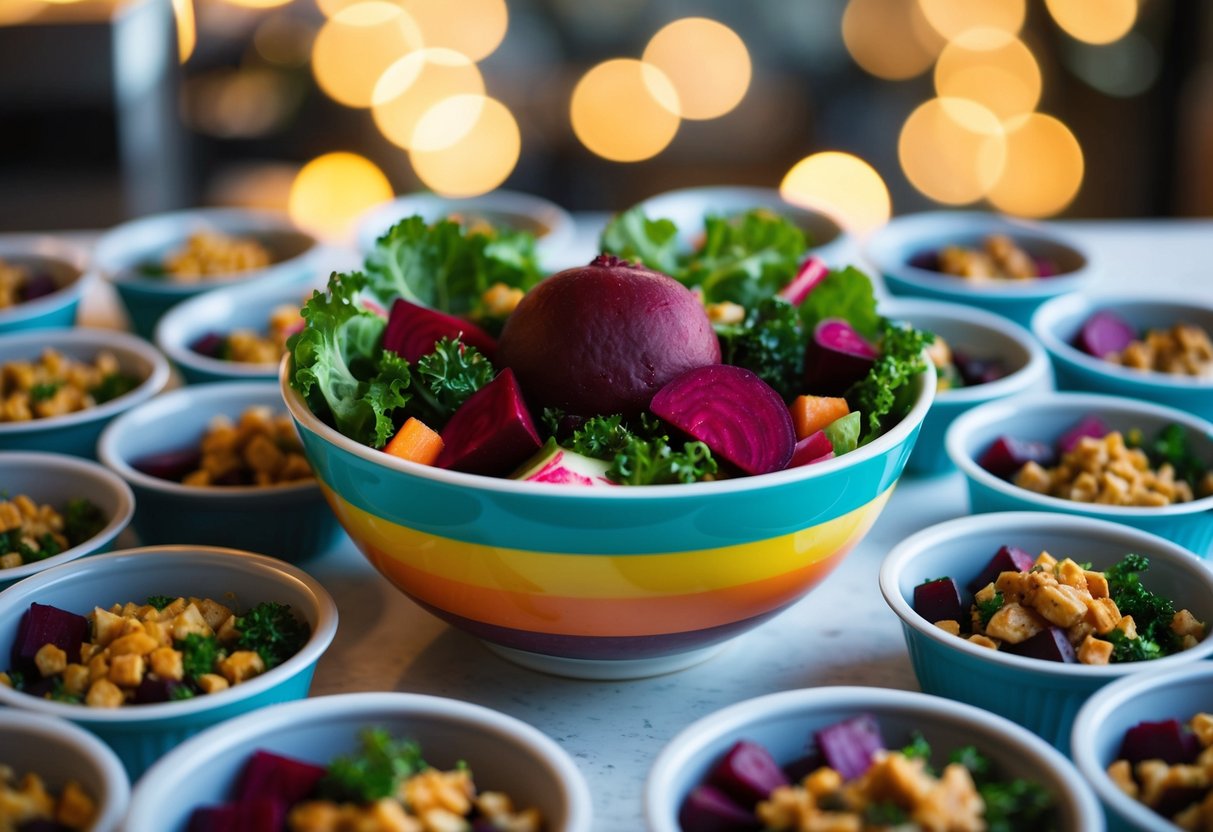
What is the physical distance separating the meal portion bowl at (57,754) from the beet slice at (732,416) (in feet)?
2.10

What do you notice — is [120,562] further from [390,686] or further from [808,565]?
[808,565]

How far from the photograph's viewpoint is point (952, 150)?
5.48 m

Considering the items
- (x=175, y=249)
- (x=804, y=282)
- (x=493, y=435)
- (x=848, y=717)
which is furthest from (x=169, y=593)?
(x=175, y=249)

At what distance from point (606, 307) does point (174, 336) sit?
44.2 inches

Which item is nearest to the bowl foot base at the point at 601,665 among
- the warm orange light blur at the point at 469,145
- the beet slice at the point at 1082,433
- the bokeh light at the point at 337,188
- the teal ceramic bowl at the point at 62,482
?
the teal ceramic bowl at the point at 62,482

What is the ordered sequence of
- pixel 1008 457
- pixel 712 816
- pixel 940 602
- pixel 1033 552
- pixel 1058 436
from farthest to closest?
1. pixel 1058 436
2. pixel 1008 457
3. pixel 1033 552
4. pixel 940 602
5. pixel 712 816

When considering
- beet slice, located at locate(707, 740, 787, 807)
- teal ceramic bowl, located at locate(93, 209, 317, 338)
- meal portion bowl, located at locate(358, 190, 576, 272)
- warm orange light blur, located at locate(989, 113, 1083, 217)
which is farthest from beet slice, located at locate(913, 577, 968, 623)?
warm orange light blur, located at locate(989, 113, 1083, 217)

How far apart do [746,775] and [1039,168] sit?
15.5 ft

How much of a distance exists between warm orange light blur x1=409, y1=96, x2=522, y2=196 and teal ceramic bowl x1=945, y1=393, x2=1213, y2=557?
3.83m

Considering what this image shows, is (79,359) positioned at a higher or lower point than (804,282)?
lower

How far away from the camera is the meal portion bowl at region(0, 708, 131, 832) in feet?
3.73

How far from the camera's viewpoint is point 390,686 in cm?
151

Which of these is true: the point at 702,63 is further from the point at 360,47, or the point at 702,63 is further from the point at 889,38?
the point at 360,47

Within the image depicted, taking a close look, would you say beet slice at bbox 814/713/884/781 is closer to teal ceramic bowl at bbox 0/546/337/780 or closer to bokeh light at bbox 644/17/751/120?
teal ceramic bowl at bbox 0/546/337/780
